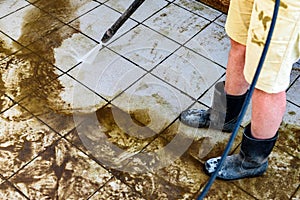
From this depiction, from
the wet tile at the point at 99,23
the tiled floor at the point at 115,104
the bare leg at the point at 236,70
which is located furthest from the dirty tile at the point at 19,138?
the bare leg at the point at 236,70

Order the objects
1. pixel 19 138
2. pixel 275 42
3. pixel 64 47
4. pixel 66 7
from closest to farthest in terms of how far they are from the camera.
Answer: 1. pixel 275 42
2. pixel 19 138
3. pixel 64 47
4. pixel 66 7

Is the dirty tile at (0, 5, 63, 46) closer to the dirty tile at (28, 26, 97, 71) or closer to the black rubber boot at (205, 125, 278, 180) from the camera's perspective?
the dirty tile at (28, 26, 97, 71)

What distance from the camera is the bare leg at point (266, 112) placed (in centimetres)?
121

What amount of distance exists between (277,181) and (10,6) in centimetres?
159

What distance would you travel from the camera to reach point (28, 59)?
1840mm

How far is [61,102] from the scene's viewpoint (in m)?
1.66

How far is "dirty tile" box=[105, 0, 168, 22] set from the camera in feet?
6.94

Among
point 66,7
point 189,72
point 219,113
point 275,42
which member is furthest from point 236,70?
point 66,7

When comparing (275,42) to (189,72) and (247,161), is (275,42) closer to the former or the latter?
(247,161)

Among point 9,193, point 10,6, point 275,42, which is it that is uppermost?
point 275,42

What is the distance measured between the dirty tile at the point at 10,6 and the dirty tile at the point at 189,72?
858 mm

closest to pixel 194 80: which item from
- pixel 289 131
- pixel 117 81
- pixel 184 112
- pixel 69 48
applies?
pixel 184 112

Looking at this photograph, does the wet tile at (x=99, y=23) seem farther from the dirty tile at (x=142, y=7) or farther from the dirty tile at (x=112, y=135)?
the dirty tile at (x=112, y=135)

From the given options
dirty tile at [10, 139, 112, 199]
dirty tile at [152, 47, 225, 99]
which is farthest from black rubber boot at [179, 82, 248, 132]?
dirty tile at [10, 139, 112, 199]
